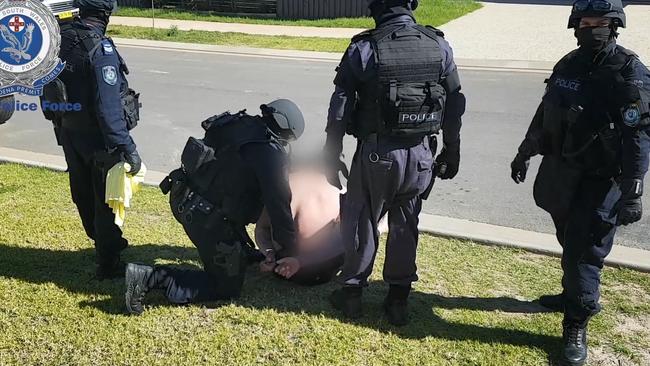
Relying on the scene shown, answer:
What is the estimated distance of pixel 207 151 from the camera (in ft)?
12.0

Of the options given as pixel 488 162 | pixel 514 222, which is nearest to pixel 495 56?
pixel 488 162

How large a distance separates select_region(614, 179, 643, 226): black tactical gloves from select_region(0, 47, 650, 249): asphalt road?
185 centimetres

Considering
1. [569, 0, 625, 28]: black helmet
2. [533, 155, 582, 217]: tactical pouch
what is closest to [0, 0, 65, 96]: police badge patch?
[533, 155, 582, 217]: tactical pouch

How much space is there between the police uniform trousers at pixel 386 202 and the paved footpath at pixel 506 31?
10826mm

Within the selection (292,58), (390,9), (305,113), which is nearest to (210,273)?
(390,9)

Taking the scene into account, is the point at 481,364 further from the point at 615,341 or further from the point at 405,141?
the point at 405,141

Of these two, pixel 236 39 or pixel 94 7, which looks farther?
pixel 236 39

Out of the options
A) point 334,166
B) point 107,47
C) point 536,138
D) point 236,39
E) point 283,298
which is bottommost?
point 283,298

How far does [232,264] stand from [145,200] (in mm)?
2170

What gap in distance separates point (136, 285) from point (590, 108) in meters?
2.60

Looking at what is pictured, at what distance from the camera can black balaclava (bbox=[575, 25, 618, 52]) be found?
3.20 metres

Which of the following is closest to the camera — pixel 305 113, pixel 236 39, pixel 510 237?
pixel 510 237

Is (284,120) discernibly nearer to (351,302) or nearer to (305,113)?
(351,302)

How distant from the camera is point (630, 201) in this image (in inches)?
125
